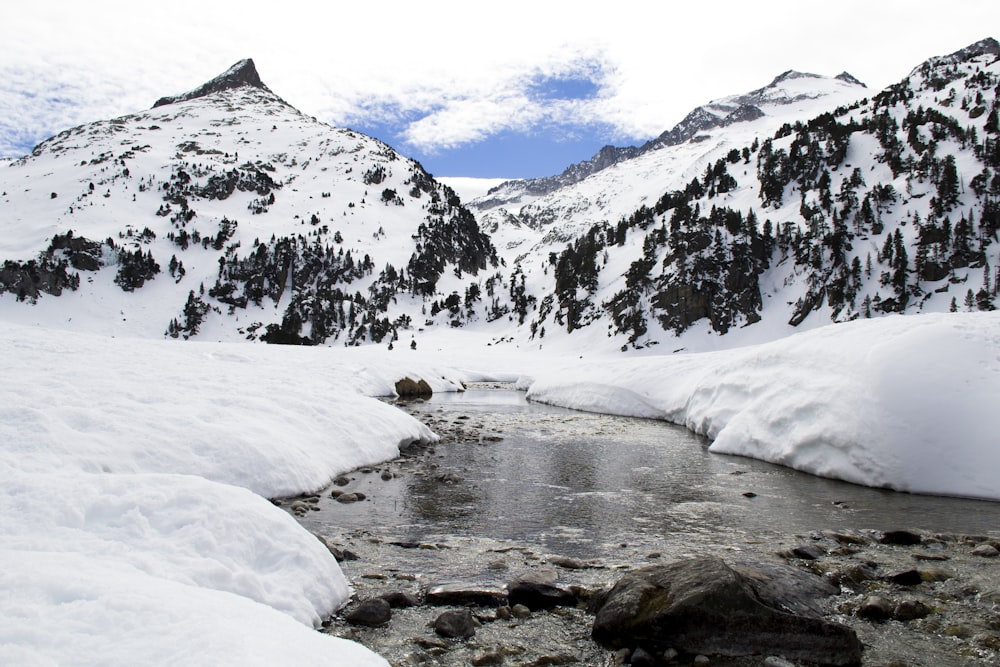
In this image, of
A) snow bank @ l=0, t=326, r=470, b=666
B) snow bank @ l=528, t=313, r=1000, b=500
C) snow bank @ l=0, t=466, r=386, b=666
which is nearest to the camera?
snow bank @ l=0, t=466, r=386, b=666

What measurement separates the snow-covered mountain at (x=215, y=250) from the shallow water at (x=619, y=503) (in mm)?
116774

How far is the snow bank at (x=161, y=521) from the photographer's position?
169 inches

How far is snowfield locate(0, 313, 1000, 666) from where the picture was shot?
461 centimetres

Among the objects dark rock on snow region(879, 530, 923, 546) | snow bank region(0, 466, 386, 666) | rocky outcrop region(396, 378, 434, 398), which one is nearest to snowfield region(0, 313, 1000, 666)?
snow bank region(0, 466, 386, 666)

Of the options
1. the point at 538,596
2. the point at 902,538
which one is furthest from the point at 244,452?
the point at 902,538

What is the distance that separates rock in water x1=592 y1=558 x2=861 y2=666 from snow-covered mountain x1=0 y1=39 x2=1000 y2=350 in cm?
8005

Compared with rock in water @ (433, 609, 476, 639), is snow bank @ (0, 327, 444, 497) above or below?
above

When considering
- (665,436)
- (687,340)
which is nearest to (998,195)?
(687,340)

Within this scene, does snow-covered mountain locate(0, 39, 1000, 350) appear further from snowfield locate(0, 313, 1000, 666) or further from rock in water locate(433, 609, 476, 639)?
rock in water locate(433, 609, 476, 639)

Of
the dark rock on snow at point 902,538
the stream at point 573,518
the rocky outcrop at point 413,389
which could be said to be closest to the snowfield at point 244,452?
the stream at point 573,518

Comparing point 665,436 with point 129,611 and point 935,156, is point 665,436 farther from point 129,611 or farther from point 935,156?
point 935,156

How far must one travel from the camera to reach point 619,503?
1323 centimetres

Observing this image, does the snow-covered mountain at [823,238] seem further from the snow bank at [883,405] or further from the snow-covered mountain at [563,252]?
the snow bank at [883,405]

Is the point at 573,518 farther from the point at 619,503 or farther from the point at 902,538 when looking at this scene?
the point at 902,538
